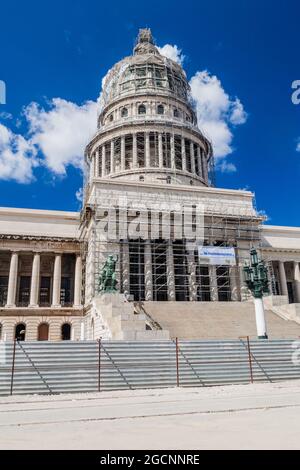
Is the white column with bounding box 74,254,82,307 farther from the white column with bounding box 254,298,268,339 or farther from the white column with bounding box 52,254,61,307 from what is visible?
the white column with bounding box 254,298,268,339

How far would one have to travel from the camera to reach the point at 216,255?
39750 millimetres

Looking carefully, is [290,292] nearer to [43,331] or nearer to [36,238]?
[43,331]

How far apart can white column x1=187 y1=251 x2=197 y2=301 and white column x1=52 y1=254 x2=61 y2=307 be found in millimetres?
14054

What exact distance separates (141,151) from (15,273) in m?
26.7

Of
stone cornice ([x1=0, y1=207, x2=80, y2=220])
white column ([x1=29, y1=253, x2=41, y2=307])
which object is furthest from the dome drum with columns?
white column ([x1=29, y1=253, x2=41, y2=307])

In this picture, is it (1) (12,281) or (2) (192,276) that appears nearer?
(2) (192,276)

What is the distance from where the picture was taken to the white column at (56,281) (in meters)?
42.0

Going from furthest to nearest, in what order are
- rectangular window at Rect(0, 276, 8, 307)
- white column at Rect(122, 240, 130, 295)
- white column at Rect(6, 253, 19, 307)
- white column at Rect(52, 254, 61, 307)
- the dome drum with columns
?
the dome drum with columns, rectangular window at Rect(0, 276, 8, 307), white column at Rect(52, 254, 61, 307), white column at Rect(6, 253, 19, 307), white column at Rect(122, 240, 130, 295)

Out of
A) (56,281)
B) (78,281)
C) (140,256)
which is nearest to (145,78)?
(140,256)

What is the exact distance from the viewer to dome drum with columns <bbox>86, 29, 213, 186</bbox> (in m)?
57.1

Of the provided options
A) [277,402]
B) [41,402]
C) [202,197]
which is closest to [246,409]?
[277,402]

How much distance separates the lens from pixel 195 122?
6781 cm

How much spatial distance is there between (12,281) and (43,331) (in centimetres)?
624

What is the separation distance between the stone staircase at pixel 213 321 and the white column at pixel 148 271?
5.75 m
